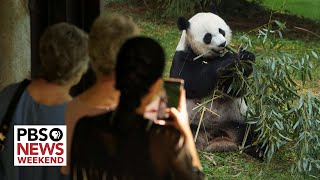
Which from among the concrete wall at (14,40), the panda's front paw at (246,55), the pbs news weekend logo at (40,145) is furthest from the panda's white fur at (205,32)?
the pbs news weekend logo at (40,145)

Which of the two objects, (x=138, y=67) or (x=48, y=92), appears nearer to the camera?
(x=138, y=67)

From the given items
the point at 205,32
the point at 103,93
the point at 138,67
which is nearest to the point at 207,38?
the point at 205,32

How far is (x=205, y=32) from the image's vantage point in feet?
10.6

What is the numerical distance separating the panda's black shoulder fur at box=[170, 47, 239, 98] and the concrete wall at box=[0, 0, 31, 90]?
1419 mm

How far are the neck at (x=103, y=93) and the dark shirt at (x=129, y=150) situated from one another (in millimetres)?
37

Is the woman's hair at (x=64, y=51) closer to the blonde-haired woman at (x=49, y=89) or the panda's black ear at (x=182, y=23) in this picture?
the blonde-haired woman at (x=49, y=89)

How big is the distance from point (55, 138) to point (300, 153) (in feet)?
5.49

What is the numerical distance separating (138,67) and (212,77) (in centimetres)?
201

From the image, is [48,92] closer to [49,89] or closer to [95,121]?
[49,89]

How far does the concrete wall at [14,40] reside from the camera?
181cm

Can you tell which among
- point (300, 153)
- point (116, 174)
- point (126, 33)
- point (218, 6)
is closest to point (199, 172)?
point (116, 174)

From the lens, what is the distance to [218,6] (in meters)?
3.80

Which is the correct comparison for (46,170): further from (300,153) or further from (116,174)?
(300,153)

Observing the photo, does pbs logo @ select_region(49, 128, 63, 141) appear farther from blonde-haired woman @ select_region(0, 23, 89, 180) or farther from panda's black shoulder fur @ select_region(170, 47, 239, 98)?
panda's black shoulder fur @ select_region(170, 47, 239, 98)
